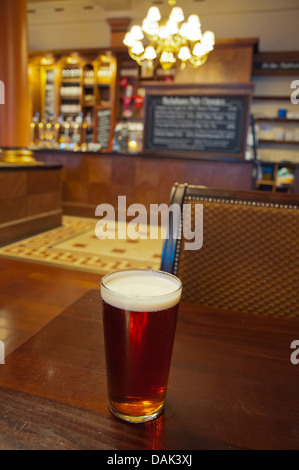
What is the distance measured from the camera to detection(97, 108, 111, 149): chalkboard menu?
7.67m

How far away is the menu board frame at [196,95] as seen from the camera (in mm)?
4754

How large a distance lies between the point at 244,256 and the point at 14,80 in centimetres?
412

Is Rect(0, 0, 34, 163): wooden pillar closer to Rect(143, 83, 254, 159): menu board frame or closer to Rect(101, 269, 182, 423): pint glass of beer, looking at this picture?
Rect(143, 83, 254, 159): menu board frame

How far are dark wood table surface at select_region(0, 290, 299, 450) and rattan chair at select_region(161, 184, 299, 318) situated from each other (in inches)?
13.2

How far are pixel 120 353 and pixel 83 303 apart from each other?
0.33 m

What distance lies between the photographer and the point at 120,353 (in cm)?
41

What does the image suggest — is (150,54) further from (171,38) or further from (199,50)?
(199,50)

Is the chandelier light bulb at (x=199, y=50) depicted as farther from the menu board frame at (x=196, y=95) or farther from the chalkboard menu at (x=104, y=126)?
the chalkboard menu at (x=104, y=126)

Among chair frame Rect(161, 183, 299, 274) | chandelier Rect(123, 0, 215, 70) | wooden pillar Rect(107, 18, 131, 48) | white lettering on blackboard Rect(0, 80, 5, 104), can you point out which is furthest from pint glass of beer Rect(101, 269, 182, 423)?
Answer: wooden pillar Rect(107, 18, 131, 48)

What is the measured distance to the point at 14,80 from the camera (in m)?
4.26

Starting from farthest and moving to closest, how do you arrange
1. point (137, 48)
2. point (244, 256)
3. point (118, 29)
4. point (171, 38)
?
point (118, 29) → point (171, 38) → point (137, 48) → point (244, 256)

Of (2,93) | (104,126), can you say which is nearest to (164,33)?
(2,93)

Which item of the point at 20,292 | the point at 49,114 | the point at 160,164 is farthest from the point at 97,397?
the point at 49,114
